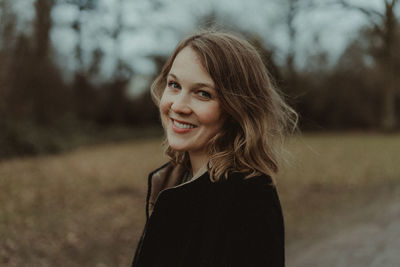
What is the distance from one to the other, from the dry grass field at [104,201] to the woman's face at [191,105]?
0.80 metres

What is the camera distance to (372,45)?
2073 cm

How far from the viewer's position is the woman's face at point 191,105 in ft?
5.43

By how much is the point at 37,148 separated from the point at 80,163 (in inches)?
85.1

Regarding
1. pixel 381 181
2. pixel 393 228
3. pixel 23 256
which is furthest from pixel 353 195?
pixel 23 256

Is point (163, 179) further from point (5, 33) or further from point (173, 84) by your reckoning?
point (5, 33)

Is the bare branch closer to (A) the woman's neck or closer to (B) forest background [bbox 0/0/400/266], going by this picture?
(B) forest background [bbox 0/0/400/266]

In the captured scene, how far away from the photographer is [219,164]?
163cm

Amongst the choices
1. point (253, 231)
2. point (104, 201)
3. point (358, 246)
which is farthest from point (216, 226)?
point (104, 201)

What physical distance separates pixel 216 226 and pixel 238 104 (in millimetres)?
573

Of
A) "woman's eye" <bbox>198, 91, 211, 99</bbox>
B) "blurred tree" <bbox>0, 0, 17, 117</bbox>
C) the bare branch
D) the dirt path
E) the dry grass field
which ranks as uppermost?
the bare branch

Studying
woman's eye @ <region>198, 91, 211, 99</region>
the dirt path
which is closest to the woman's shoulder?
woman's eye @ <region>198, 91, 211, 99</region>

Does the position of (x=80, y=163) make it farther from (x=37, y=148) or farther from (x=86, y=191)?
(x=86, y=191)

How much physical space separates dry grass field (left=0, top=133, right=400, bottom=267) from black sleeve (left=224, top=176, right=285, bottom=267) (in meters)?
0.84

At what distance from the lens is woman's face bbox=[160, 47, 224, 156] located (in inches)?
65.2
